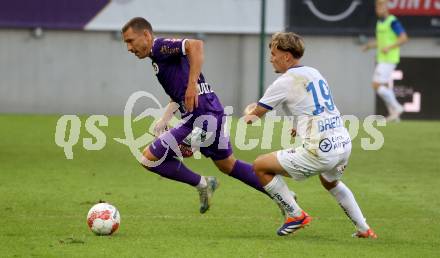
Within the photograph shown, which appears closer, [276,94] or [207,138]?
[276,94]

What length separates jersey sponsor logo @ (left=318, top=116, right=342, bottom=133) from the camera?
344 inches

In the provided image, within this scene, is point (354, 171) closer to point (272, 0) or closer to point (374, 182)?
point (374, 182)

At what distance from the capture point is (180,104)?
10.1 metres

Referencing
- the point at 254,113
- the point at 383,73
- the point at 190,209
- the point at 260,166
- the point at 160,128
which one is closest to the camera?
the point at 254,113

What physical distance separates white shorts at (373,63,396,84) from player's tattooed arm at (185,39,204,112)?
43.9 feet

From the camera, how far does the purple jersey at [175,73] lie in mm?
9805

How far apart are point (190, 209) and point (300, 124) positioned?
2423mm

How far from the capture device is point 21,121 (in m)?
21.1

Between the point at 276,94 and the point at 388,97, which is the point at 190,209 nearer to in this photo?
the point at 276,94

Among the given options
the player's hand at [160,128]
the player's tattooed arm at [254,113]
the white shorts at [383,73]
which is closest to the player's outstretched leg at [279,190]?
the player's tattooed arm at [254,113]

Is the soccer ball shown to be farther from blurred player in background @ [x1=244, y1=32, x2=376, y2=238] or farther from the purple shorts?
blurred player in background @ [x1=244, y1=32, x2=376, y2=238]

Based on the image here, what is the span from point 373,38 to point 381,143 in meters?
6.72

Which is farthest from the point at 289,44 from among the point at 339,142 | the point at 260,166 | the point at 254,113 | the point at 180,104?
the point at 180,104

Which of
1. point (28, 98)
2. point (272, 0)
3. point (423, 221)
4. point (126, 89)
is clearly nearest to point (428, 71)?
point (272, 0)
